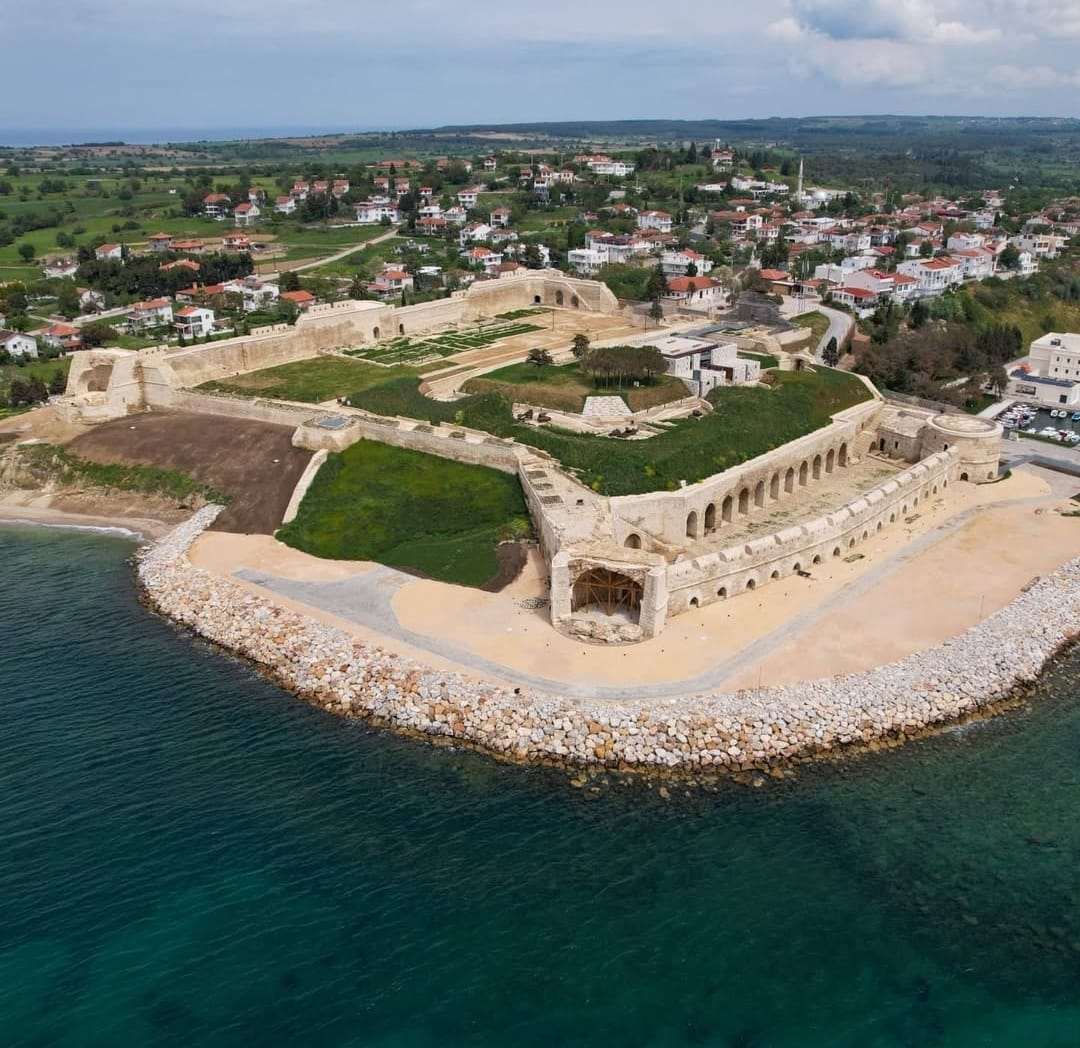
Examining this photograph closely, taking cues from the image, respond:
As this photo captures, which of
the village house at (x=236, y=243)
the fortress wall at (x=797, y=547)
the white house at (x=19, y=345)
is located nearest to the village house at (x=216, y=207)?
the village house at (x=236, y=243)

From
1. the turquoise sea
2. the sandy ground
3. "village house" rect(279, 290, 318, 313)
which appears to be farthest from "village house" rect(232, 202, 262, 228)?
the turquoise sea

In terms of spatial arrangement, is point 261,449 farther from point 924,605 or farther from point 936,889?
point 936,889

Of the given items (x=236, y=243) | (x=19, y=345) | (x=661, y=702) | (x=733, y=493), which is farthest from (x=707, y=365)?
(x=236, y=243)

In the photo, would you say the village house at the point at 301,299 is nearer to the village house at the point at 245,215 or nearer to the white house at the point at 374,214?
the white house at the point at 374,214

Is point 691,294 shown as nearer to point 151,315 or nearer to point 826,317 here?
point 826,317

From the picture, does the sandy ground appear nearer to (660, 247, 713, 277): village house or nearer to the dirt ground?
the dirt ground

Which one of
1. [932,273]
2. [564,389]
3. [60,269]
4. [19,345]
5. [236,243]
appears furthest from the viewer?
[236,243]

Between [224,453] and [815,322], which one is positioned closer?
[224,453]

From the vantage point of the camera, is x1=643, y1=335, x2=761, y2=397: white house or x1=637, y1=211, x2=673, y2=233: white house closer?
x1=643, y1=335, x2=761, y2=397: white house
